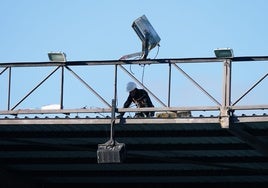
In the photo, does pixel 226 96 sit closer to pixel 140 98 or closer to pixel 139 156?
pixel 140 98

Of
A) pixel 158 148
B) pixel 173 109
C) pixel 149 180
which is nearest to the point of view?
pixel 173 109

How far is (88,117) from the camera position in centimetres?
2478

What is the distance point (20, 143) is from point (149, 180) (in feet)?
16.9

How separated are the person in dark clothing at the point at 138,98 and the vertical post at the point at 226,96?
6.69 feet

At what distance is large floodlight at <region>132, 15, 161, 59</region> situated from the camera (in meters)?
24.7

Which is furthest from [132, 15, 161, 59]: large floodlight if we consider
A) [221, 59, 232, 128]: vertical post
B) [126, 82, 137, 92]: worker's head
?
[221, 59, 232, 128]: vertical post

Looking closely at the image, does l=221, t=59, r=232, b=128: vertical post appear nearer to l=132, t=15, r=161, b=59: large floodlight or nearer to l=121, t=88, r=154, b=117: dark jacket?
l=132, t=15, r=161, b=59: large floodlight

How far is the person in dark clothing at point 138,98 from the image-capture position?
82.3 feet

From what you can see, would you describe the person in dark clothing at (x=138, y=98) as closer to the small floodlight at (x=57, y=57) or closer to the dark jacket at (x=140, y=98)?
the dark jacket at (x=140, y=98)

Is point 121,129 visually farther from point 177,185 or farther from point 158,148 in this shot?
point 177,185

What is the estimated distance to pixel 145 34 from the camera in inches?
977

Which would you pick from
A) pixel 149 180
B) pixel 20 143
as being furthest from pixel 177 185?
pixel 20 143

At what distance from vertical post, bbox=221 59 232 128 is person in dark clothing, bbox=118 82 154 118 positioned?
204cm

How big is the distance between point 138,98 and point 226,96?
7.79 ft
